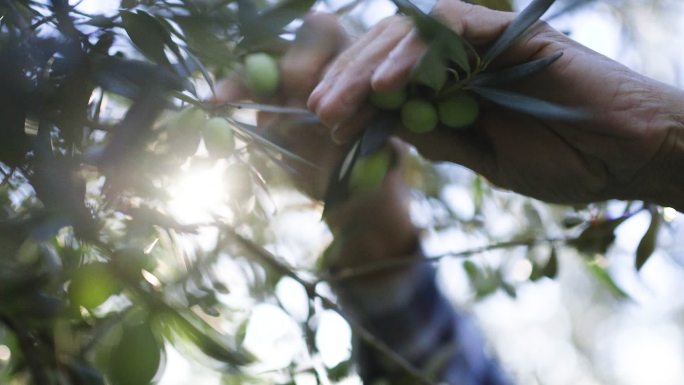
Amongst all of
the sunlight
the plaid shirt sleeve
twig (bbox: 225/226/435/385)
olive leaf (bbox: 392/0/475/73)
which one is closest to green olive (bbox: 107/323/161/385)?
the sunlight

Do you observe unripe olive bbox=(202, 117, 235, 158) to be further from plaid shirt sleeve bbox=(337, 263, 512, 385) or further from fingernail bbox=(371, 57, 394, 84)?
plaid shirt sleeve bbox=(337, 263, 512, 385)

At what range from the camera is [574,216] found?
111cm

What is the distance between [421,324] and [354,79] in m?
0.83

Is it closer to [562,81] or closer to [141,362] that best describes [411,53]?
[562,81]

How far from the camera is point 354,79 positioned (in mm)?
642

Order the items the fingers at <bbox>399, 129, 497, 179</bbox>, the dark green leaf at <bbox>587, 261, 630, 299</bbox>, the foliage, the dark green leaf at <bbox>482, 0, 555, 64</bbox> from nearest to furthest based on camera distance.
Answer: the foliage → the dark green leaf at <bbox>482, 0, 555, 64</bbox> → the fingers at <bbox>399, 129, 497, 179</bbox> → the dark green leaf at <bbox>587, 261, 630, 299</bbox>

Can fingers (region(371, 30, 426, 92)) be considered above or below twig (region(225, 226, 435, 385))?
above

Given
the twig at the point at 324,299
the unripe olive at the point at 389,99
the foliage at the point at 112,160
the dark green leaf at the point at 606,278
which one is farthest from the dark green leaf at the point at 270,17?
the dark green leaf at the point at 606,278

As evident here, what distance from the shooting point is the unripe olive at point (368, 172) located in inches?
26.9

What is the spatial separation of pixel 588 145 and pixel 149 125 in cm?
40

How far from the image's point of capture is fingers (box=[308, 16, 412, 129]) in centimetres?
64

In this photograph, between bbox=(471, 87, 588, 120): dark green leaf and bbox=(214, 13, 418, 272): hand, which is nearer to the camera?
bbox=(471, 87, 588, 120): dark green leaf

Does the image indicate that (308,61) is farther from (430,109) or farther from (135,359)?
(135,359)

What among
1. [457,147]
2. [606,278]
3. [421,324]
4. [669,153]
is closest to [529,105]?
[457,147]
